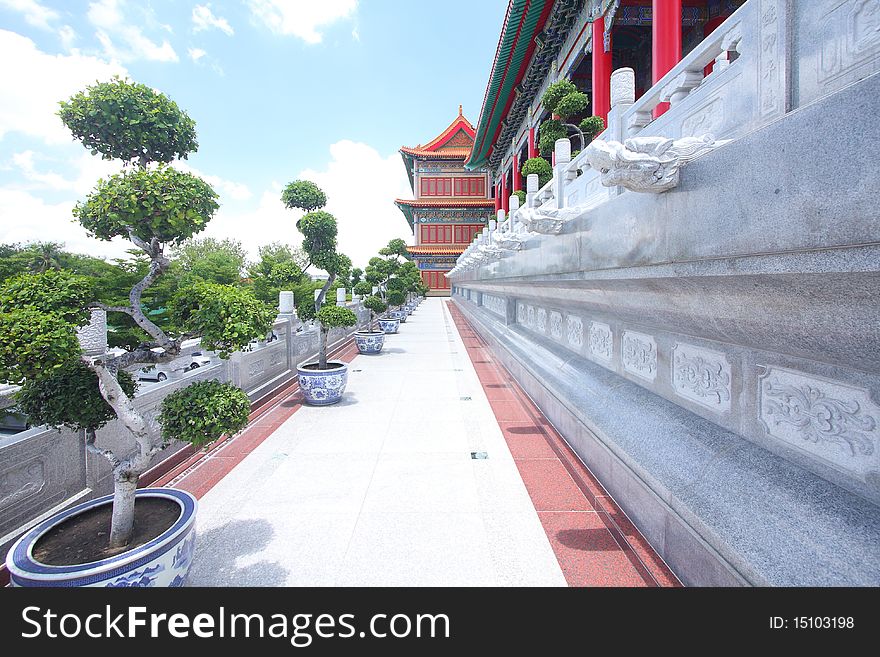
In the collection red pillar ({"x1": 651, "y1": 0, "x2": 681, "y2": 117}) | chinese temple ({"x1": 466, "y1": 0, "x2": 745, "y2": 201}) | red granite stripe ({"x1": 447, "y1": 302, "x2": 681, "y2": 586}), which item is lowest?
red granite stripe ({"x1": 447, "y1": 302, "x2": 681, "y2": 586})

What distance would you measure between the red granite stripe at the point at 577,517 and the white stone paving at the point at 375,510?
126mm

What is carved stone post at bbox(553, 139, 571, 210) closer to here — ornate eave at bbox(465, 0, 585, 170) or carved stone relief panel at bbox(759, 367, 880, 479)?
carved stone relief panel at bbox(759, 367, 880, 479)

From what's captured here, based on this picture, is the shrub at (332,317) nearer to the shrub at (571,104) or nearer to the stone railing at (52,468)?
the stone railing at (52,468)

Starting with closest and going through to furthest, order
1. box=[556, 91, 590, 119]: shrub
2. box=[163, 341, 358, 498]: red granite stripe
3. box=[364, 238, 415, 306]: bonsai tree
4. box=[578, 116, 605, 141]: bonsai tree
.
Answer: box=[163, 341, 358, 498]: red granite stripe
box=[556, 91, 590, 119]: shrub
box=[578, 116, 605, 141]: bonsai tree
box=[364, 238, 415, 306]: bonsai tree

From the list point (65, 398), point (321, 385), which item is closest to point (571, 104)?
point (321, 385)

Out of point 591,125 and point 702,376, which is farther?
point 591,125

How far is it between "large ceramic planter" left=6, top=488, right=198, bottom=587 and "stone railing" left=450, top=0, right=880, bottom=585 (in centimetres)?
260

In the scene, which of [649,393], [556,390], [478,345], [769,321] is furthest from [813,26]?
[478,345]

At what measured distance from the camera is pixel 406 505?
325 cm

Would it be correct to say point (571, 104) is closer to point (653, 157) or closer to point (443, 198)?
point (653, 157)

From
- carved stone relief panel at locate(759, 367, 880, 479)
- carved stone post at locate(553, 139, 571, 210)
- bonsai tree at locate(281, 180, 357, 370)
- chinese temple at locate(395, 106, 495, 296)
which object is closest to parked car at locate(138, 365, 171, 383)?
bonsai tree at locate(281, 180, 357, 370)

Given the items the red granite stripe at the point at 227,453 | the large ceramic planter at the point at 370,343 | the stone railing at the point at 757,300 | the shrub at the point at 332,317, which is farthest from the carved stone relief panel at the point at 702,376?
the large ceramic planter at the point at 370,343

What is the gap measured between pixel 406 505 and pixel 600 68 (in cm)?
1127

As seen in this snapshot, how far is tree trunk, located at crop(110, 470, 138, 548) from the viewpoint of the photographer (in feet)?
7.06
